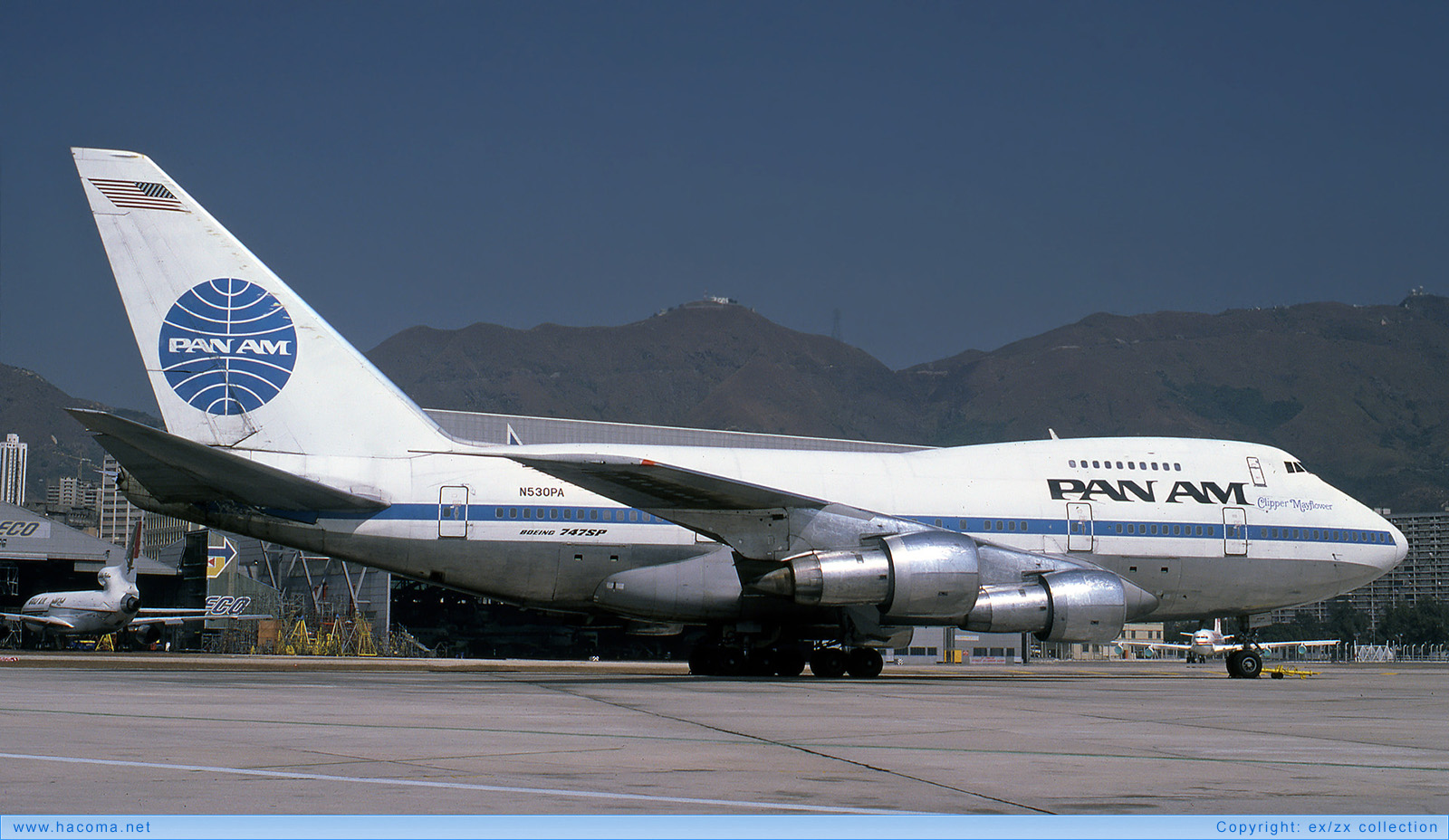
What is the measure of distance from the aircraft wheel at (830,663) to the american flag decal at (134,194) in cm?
1274

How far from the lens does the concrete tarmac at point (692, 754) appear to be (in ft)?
Answer: 18.7

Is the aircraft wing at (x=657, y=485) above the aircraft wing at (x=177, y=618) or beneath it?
above

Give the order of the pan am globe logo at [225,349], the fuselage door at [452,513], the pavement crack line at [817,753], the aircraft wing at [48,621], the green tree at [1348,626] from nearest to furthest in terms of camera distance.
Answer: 1. the pavement crack line at [817,753]
2. the pan am globe logo at [225,349]
3. the fuselage door at [452,513]
4. the aircraft wing at [48,621]
5. the green tree at [1348,626]

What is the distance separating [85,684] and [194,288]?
713 cm

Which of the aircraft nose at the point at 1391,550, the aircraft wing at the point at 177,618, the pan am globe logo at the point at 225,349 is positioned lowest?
the aircraft wing at the point at 177,618

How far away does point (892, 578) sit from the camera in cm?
1830

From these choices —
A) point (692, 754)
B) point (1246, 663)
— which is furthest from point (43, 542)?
point (692, 754)

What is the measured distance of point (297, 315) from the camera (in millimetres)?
20625

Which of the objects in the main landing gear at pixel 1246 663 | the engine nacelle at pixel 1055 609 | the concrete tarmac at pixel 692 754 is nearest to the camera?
the concrete tarmac at pixel 692 754

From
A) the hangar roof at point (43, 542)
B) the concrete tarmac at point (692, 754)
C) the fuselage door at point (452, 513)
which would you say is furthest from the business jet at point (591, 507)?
the hangar roof at point (43, 542)

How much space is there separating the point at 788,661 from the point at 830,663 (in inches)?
29.3

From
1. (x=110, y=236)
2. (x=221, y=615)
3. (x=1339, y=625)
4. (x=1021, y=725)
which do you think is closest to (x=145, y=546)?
(x=221, y=615)

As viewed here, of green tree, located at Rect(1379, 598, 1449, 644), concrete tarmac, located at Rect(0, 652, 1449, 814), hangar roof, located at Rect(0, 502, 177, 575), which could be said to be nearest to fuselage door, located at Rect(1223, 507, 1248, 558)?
concrete tarmac, located at Rect(0, 652, 1449, 814)

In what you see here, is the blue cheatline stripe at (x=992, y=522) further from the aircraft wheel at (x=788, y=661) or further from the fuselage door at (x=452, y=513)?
the aircraft wheel at (x=788, y=661)
